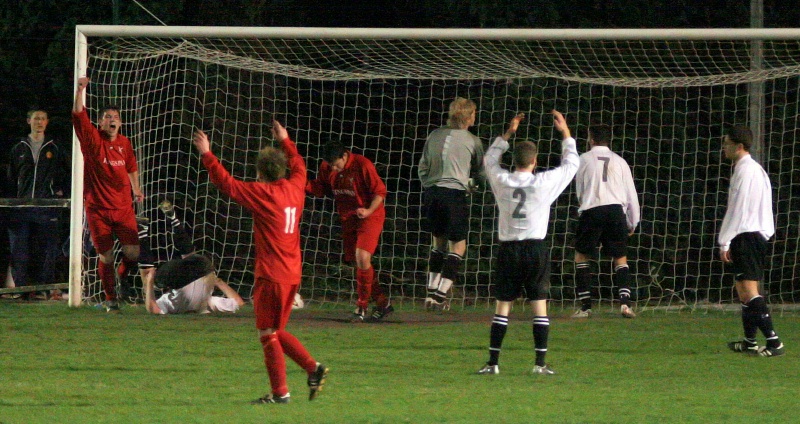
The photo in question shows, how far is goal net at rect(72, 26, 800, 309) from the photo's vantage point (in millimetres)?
13789

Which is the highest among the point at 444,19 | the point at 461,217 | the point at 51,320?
the point at 444,19

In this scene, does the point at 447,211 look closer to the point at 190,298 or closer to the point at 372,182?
the point at 372,182

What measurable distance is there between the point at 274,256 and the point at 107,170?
4850 mm

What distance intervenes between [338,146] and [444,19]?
5.88 m

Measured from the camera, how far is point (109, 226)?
11.5 metres

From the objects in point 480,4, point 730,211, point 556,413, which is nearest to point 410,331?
point 730,211

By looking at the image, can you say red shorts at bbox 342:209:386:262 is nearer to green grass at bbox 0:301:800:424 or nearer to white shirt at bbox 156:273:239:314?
green grass at bbox 0:301:800:424

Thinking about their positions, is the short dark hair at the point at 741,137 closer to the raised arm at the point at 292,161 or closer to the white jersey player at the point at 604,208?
the white jersey player at the point at 604,208

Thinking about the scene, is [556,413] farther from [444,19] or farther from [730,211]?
[444,19]

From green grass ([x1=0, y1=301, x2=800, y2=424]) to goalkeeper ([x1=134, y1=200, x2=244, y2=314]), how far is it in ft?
0.76

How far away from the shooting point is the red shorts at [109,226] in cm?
1144

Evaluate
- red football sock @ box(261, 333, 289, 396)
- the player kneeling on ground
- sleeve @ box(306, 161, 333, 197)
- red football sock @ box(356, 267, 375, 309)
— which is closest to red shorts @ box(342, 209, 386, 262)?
red football sock @ box(356, 267, 375, 309)

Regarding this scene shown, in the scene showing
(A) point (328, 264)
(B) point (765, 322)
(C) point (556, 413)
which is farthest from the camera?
(A) point (328, 264)

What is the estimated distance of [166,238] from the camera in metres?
13.5
